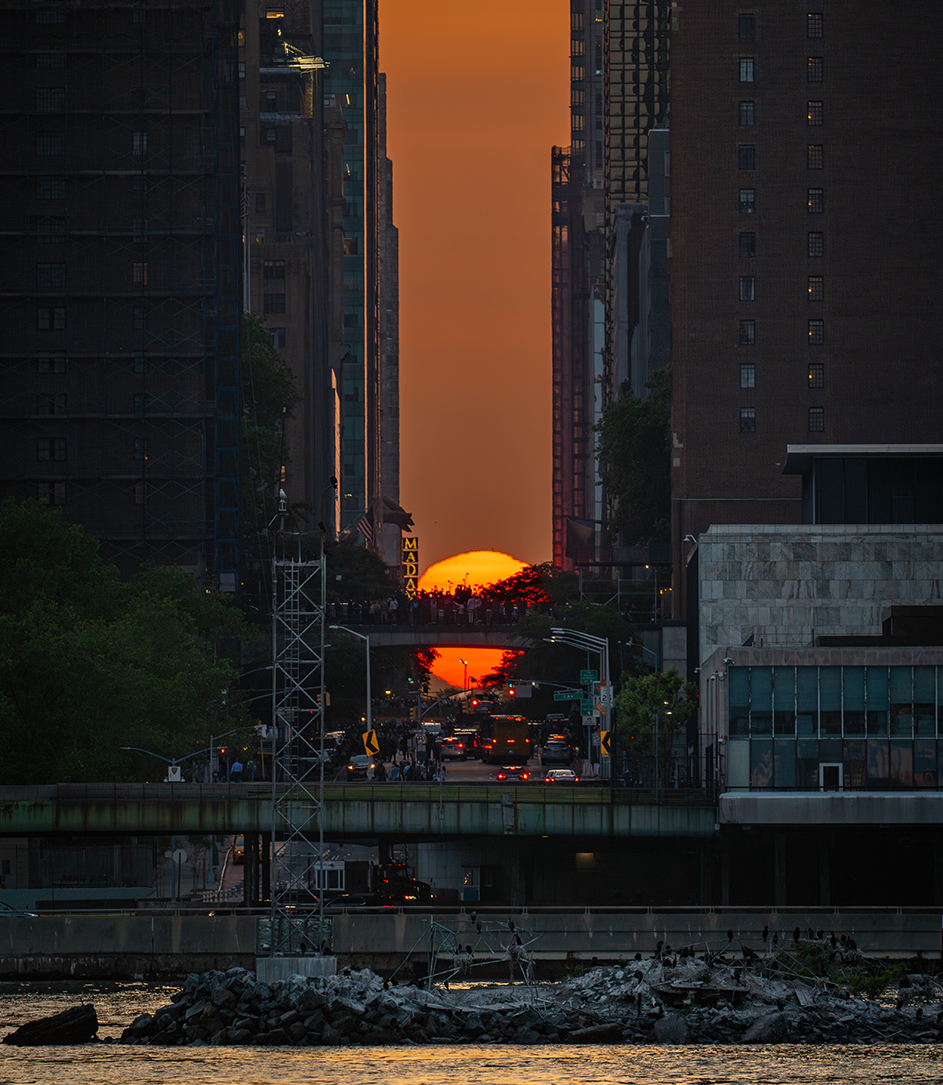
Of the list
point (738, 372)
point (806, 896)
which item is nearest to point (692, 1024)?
point (806, 896)

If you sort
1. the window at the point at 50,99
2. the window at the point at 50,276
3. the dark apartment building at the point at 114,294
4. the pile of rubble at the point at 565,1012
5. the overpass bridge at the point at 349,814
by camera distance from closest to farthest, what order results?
the pile of rubble at the point at 565,1012, the overpass bridge at the point at 349,814, the dark apartment building at the point at 114,294, the window at the point at 50,99, the window at the point at 50,276

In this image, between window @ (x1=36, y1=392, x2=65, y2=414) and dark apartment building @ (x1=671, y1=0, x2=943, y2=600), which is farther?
window @ (x1=36, y1=392, x2=65, y2=414)

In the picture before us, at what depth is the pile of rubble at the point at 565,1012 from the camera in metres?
57.6

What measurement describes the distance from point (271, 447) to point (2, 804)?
266 ft

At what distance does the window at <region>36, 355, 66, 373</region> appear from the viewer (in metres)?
137

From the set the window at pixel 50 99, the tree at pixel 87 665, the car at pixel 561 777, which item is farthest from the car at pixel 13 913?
the window at pixel 50 99

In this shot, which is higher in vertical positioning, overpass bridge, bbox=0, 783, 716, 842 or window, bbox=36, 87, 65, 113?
window, bbox=36, 87, 65, 113

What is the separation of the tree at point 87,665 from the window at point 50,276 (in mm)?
29526

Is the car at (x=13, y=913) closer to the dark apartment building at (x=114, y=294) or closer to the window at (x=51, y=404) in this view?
the dark apartment building at (x=114, y=294)

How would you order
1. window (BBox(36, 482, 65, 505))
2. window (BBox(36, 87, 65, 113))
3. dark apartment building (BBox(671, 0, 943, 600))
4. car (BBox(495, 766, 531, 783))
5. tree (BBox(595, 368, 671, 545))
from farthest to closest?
1. tree (BBox(595, 368, 671, 545))
2. window (BBox(36, 482, 65, 505))
3. window (BBox(36, 87, 65, 113))
4. dark apartment building (BBox(671, 0, 943, 600))
5. car (BBox(495, 766, 531, 783))

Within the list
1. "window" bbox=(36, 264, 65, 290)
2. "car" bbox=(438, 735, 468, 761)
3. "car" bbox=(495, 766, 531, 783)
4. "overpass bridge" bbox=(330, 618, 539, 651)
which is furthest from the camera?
"overpass bridge" bbox=(330, 618, 539, 651)

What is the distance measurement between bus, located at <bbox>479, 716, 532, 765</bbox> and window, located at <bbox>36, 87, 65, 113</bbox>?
2114 inches

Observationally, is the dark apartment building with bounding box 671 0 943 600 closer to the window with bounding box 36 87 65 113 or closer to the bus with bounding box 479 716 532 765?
the bus with bounding box 479 716 532 765

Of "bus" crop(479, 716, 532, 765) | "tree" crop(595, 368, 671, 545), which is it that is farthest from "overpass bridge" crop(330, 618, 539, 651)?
"bus" crop(479, 716, 532, 765)
